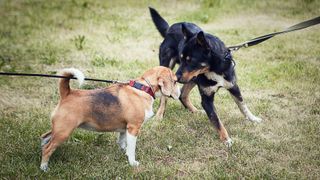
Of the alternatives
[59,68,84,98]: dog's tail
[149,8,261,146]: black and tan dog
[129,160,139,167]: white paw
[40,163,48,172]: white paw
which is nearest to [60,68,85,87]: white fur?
[59,68,84,98]: dog's tail

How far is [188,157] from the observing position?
17.1ft

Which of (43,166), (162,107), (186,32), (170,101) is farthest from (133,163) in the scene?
(170,101)

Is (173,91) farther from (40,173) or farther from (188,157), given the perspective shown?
(40,173)

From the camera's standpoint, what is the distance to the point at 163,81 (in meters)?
4.84

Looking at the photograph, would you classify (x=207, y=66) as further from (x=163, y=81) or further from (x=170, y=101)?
(x=170, y=101)

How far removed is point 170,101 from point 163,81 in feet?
7.60

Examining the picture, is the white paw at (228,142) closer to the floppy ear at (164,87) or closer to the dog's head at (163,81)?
the dog's head at (163,81)

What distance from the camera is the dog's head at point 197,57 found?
5.42 meters

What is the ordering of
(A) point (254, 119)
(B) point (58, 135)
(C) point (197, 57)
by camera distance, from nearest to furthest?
1. (B) point (58, 135)
2. (C) point (197, 57)
3. (A) point (254, 119)

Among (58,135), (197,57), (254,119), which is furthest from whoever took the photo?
(254,119)

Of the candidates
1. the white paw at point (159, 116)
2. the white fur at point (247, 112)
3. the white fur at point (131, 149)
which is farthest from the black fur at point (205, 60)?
the white fur at point (131, 149)

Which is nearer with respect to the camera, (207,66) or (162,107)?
(207,66)

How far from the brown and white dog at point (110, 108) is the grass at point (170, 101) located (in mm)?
406

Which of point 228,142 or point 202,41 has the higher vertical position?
point 202,41
